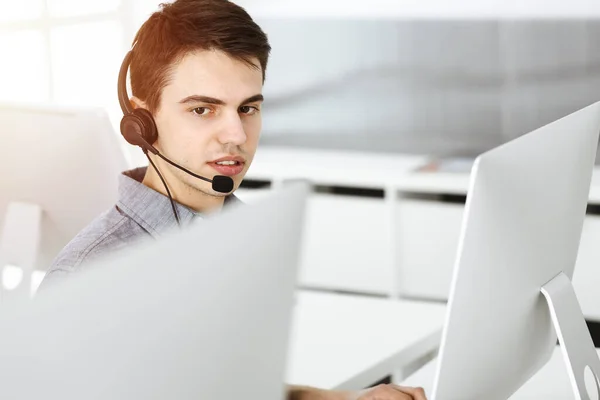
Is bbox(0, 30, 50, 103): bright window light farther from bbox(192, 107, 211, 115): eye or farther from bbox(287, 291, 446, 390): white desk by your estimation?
bbox(192, 107, 211, 115): eye

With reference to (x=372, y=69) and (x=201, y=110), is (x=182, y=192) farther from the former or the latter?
(x=372, y=69)

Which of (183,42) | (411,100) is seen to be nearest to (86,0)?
(411,100)

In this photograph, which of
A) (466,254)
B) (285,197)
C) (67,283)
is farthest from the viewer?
(466,254)

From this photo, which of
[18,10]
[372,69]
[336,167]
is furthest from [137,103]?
[18,10]

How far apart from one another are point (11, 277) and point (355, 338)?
0.71 meters

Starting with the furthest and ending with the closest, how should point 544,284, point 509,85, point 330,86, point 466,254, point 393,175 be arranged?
point 330,86
point 509,85
point 393,175
point 544,284
point 466,254

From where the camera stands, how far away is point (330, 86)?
178 inches

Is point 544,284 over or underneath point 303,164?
underneath

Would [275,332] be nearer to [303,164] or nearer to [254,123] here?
[254,123]

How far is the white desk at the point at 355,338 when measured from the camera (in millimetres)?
1867

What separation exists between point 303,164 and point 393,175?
422 mm

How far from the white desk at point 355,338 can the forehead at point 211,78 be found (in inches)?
17.7

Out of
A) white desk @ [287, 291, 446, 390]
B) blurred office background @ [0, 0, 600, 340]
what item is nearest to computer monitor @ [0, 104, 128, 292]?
white desk @ [287, 291, 446, 390]

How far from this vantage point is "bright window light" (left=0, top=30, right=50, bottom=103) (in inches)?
172
